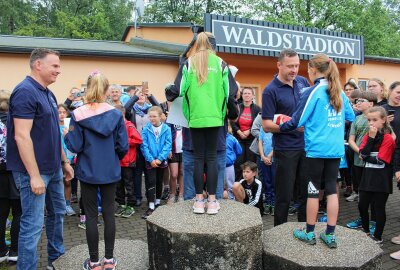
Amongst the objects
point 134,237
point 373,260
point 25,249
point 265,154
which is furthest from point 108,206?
point 265,154

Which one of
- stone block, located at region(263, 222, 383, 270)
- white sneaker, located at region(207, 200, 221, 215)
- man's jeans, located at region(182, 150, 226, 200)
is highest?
man's jeans, located at region(182, 150, 226, 200)

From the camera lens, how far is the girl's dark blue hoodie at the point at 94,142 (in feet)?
11.8

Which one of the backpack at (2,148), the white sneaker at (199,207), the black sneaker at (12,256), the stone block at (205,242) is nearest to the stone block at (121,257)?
the stone block at (205,242)

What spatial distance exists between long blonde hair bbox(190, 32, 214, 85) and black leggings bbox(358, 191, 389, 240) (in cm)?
289

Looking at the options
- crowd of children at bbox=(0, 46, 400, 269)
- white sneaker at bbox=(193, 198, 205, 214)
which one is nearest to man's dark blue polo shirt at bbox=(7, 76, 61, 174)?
crowd of children at bbox=(0, 46, 400, 269)

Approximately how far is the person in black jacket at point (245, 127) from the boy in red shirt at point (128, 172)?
2065 millimetres

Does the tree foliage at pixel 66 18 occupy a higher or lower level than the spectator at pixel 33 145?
higher

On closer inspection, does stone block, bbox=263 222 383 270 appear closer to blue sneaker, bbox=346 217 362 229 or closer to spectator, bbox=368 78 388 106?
blue sneaker, bbox=346 217 362 229

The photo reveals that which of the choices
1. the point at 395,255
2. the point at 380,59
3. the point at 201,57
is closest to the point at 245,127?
the point at 395,255

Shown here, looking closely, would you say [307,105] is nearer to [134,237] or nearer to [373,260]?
[373,260]

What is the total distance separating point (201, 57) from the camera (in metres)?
3.74

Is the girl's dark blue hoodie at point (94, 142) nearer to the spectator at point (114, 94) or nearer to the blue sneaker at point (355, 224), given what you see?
the spectator at point (114, 94)

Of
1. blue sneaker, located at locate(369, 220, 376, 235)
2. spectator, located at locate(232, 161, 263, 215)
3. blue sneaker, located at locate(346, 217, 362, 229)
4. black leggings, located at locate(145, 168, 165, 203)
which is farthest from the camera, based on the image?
black leggings, located at locate(145, 168, 165, 203)

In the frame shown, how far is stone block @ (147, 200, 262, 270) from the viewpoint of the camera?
134 inches
